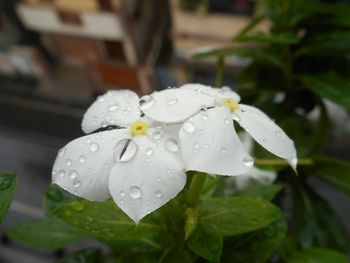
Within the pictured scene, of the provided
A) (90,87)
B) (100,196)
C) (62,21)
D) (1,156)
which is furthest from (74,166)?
(90,87)

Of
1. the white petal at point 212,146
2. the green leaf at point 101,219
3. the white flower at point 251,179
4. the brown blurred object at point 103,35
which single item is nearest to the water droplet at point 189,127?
the white petal at point 212,146

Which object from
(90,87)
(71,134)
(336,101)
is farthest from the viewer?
(90,87)

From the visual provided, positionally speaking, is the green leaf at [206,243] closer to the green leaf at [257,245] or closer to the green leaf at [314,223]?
the green leaf at [257,245]

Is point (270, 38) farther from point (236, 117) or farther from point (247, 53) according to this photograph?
point (236, 117)

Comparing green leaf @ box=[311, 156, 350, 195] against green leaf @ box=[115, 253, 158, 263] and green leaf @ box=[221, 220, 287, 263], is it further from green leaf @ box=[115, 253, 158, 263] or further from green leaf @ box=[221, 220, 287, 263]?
green leaf @ box=[115, 253, 158, 263]

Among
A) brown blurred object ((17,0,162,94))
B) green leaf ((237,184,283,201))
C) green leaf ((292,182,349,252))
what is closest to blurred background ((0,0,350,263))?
brown blurred object ((17,0,162,94))

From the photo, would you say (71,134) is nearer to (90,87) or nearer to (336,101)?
(90,87)

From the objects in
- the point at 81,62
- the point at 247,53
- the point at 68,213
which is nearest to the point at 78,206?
the point at 68,213
